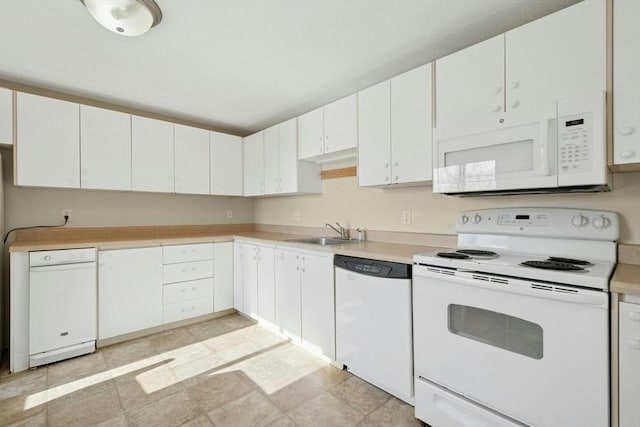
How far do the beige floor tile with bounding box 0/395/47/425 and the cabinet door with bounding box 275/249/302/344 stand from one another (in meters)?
1.65

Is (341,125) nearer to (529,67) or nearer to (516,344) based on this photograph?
(529,67)

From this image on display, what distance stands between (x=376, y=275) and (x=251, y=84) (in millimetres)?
1957

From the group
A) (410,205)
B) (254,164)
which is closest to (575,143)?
(410,205)

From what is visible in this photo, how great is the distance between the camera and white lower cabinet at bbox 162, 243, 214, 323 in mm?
2982

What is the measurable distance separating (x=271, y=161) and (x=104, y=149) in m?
1.61

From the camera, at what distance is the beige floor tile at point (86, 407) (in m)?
→ 1.73

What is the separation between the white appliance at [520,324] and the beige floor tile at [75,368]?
93.3 inches

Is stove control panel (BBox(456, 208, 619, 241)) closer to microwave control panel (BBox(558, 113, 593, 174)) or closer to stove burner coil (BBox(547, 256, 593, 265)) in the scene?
stove burner coil (BBox(547, 256, 593, 265))

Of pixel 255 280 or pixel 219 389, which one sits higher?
pixel 255 280

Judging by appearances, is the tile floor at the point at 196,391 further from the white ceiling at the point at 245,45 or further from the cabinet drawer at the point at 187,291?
the white ceiling at the point at 245,45

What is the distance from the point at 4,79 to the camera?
2.53 metres

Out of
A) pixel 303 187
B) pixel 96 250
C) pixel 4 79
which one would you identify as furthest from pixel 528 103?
pixel 4 79

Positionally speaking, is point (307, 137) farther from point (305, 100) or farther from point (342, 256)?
point (342, 256)

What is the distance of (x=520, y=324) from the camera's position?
137 centimetres
